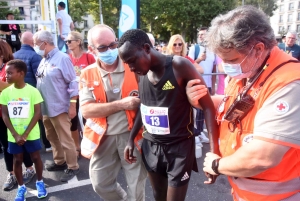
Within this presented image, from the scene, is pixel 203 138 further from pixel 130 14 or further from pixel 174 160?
pixel 174 160

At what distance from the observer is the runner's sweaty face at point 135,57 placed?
63.3 inches

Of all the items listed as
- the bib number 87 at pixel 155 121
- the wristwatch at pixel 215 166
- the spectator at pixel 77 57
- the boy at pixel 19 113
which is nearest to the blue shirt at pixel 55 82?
the boy at pixel 19 113

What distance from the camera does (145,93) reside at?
6.07 ft

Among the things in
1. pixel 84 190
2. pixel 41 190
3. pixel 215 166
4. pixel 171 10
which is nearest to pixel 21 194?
pixel 41 190

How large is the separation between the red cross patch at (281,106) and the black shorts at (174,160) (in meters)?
0.90

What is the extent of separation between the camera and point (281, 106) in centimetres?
99

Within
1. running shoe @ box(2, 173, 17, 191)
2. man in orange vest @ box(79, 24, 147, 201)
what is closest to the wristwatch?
man in orange vest @ box(79, 24, 147, 201)

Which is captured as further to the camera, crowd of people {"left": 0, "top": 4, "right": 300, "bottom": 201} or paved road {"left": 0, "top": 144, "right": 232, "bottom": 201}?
paved road {"left": 0, "top": 144, "right": 232, "bottom": 201}

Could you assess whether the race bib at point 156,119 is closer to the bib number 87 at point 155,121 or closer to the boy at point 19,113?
the bib number 87 at point 155,121

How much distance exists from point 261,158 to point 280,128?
0.51ft

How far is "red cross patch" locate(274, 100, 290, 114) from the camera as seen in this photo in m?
0.98

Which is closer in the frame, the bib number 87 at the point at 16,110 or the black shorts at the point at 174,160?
the black shorts at the point at 174,160

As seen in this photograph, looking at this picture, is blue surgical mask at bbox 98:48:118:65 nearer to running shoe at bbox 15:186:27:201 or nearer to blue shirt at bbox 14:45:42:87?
running shoe at bbox 15:186:27:201

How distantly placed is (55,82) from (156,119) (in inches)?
73.8
